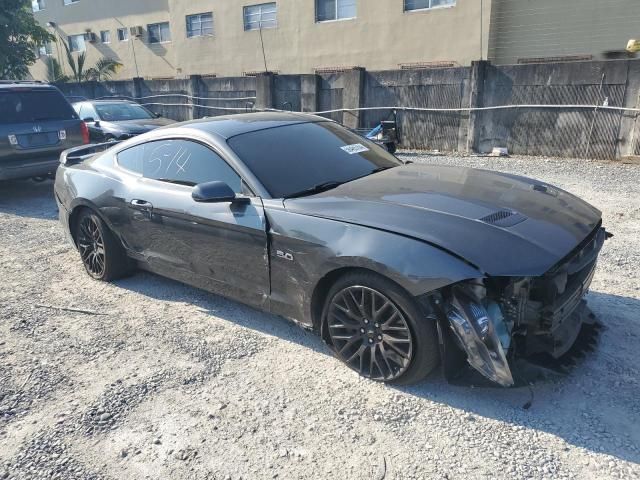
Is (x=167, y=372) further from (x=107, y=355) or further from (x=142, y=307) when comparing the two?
(x=142, y=307)

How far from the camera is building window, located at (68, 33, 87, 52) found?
29.5 meters

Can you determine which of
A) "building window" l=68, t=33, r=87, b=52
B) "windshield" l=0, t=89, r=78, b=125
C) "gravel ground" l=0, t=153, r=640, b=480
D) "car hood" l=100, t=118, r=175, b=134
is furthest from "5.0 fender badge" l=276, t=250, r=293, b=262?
"building window" l=68, t=33, r=87, b=52

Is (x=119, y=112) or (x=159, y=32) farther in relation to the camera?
(x=159, y=32)

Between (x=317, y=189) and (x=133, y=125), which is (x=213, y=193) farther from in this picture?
(x=133, y=125)

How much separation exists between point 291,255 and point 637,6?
14660 millimetres

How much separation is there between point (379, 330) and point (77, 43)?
33.3 meters

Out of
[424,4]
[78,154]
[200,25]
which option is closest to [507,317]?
[78,154]

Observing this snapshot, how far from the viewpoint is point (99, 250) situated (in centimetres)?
474

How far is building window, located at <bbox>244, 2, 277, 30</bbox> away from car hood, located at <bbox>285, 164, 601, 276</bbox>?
730 inches

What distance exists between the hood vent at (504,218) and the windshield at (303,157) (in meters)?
1.14

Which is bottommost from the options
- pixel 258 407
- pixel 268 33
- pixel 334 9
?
pixel 258 407

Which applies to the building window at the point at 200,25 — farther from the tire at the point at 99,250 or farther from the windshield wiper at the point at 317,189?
the windshield wiper at the point at 317,189

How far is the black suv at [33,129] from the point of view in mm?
7711

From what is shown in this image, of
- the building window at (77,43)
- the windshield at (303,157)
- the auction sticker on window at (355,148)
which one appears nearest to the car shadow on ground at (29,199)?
the windshield at (303,157)
